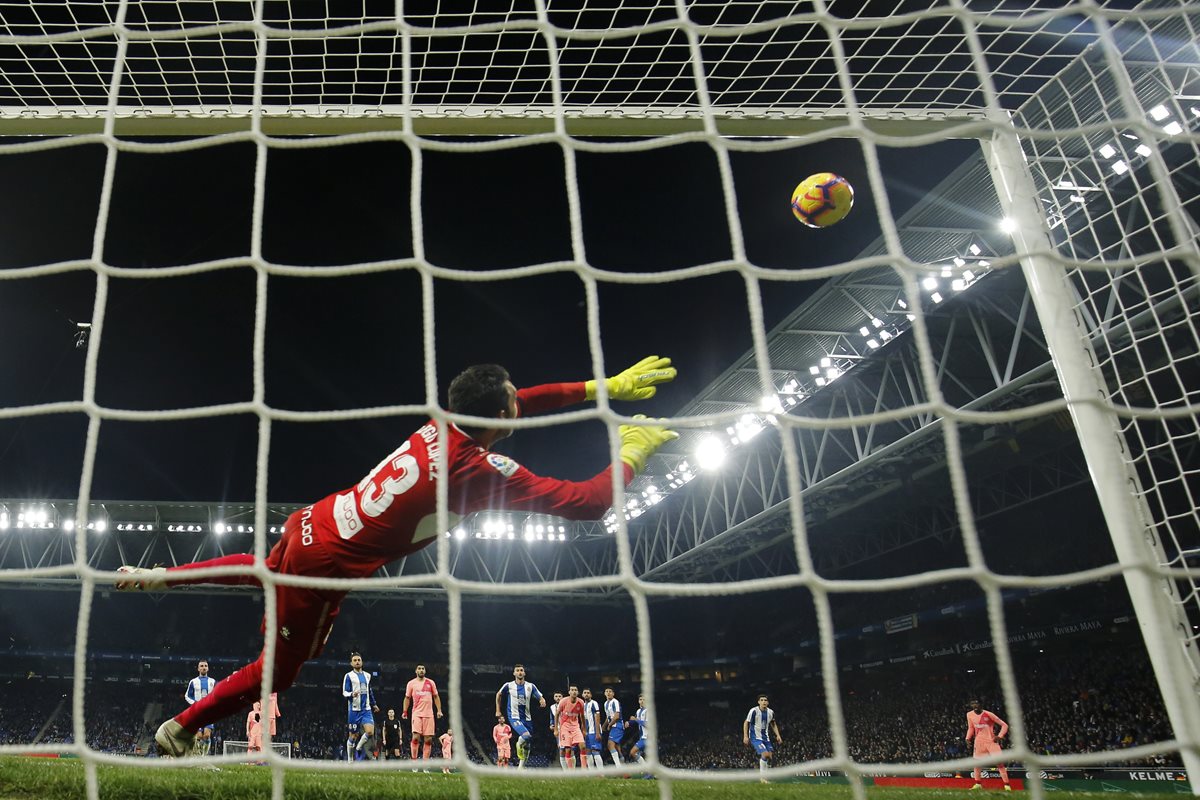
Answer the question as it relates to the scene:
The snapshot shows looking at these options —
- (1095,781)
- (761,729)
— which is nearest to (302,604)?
(761,729)

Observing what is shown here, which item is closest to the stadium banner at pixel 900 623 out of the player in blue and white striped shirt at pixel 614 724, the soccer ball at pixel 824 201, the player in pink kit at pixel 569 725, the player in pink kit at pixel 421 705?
the player in blue and white striped shirt at pixel 614 724

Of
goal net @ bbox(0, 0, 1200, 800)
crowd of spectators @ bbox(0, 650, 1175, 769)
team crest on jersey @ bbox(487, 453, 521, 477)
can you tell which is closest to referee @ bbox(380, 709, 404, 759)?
goal net @ bbox(0, 0, 1200, 800)

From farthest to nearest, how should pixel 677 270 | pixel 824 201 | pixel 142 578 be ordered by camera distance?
pixel 824 201 → pixel 677 270 → pixel 142 578

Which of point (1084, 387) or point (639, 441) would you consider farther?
point (1084, 387)

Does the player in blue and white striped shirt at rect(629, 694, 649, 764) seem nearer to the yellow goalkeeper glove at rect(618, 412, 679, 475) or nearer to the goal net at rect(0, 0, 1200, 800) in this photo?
the goal net at rect(0, 0, 1200, 800)

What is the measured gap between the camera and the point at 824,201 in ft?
18.5

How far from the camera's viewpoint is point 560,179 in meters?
8.48

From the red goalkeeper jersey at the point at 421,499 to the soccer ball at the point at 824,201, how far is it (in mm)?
3403

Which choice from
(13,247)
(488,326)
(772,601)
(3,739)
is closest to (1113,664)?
(772,601)

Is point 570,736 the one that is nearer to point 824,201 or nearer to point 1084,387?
point 824,201

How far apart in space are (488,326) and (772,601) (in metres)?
16.7

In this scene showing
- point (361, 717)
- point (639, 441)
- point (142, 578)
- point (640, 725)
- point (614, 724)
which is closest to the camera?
point (639, 441)

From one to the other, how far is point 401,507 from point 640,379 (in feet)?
3.43

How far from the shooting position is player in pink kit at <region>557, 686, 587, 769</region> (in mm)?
11492
